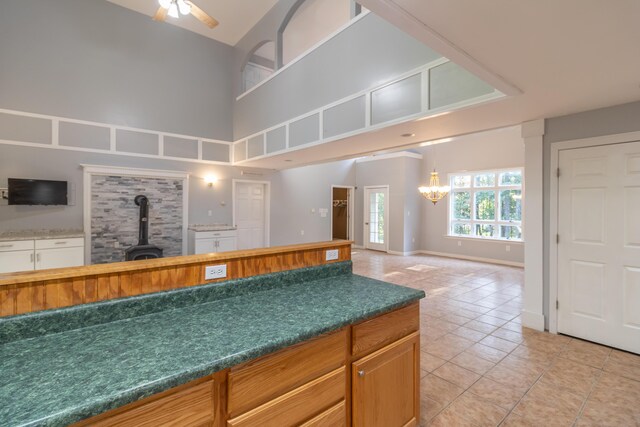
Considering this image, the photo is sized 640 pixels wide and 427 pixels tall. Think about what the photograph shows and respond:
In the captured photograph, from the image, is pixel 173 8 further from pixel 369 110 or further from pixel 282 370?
pixel 282 370

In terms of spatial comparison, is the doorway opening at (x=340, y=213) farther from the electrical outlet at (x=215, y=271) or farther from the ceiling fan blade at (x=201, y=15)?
the electrical outlet at (x=215, y=271)

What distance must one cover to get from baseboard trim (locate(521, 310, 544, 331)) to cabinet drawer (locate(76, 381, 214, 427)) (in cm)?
363

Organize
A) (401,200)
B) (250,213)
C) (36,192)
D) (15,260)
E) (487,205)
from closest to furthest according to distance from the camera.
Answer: (15,260) → (36,192) → (487,205) → (250,213) → (401,200)

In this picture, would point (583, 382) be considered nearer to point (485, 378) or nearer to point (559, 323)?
point (485, 378)

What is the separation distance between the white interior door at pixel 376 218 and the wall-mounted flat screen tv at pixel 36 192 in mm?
7231

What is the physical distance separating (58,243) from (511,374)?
600 cm

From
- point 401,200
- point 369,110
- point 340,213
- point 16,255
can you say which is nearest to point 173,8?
point 369,110

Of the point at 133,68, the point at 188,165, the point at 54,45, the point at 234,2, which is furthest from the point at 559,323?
the point at 54,45

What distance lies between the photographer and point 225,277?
1.60 metres

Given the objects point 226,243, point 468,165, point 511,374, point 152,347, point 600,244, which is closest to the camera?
point 152,347

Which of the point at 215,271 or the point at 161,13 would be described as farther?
the point at 161,13

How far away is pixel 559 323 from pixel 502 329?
0.54 m

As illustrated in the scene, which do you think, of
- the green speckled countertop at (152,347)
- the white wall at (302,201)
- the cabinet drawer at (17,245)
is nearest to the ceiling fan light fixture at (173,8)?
the cabinet drawer at (17,245)

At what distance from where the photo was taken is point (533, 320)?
3354 mm
